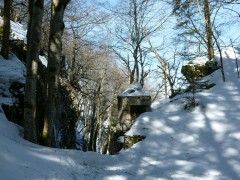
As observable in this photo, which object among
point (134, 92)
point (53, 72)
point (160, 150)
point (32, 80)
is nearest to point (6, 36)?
point (53, 72)

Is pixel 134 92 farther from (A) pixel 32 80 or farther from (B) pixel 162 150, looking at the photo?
(A) pixel 32 80

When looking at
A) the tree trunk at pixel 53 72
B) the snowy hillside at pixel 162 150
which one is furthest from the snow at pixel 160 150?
the tree trunk at pixel 53 72

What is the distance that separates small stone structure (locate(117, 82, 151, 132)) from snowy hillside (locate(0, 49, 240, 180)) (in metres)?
0.49

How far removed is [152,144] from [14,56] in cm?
569

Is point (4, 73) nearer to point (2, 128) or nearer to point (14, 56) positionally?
point (14, 56)

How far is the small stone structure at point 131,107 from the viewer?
9.90m

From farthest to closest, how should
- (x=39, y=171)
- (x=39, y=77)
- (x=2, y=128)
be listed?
(x=39, y=77), (x=2, y=128), (x=39, y=171)

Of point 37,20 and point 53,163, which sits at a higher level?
point 37,20

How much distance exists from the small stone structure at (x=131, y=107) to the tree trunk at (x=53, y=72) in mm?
3157

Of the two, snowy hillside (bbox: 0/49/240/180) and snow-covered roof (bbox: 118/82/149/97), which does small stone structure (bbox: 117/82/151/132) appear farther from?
snowy hillside (bbox: 0/49/240/180)

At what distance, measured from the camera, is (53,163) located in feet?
17.1

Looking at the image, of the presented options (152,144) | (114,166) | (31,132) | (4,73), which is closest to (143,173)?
(114,166)

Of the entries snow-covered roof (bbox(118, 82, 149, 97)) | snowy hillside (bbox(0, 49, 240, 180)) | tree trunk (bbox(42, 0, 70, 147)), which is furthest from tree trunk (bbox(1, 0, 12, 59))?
snow-covered roof (bbox(118, 82, 149, 97))

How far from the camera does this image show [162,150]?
7.55 metres
